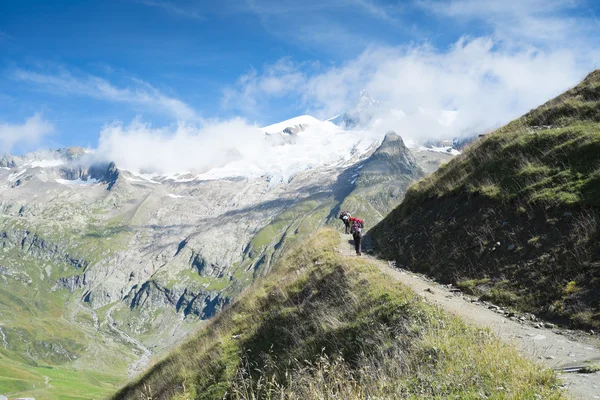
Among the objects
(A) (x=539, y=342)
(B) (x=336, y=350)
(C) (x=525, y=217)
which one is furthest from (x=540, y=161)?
(B) (x=336, y=350)

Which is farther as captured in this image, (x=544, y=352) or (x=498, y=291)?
(x=498, y=291)

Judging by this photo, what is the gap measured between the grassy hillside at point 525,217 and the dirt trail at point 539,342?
3.09ft

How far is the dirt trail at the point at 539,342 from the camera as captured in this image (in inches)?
306

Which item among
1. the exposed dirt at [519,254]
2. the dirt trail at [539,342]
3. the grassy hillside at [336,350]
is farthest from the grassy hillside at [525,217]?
the grassy hillside at [336,350]

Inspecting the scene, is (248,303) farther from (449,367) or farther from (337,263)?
(449,367)

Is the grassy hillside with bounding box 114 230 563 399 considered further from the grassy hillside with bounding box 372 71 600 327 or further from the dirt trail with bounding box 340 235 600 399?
the grassy hillside with bounding box 372 71 600 327

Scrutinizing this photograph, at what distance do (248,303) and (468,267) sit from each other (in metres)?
13.8

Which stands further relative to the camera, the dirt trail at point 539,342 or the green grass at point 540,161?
the green grass at point 540,161

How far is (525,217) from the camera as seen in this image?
16.9 metres

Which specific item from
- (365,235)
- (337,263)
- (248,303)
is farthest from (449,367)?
(365,235)

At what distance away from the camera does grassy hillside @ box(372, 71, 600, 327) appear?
1316 cm

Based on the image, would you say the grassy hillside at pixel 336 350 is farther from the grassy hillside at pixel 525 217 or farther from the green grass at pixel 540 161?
the green grass at pixel 540 161

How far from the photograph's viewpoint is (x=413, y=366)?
896cm

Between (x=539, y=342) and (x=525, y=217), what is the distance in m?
7.68
